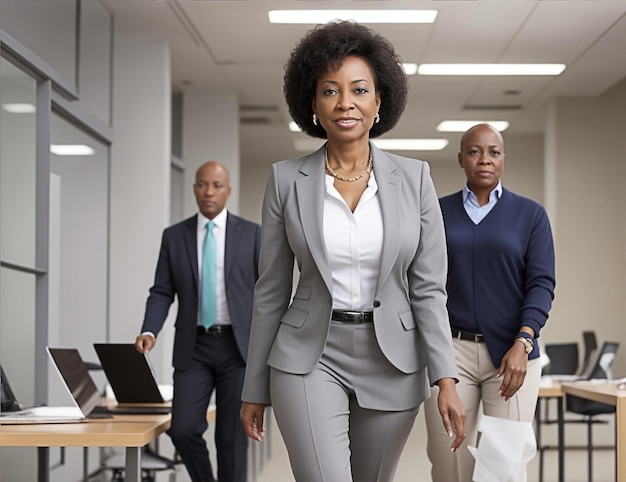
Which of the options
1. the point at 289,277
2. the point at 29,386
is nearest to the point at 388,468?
the point at 289,277

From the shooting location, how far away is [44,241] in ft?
18.2

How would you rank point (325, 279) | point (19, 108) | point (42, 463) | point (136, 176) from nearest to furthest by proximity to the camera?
point (325, 279)
point (42, 463)
point (19, 108)
point (136, 176)

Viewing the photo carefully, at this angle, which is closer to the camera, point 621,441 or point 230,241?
point 621,441

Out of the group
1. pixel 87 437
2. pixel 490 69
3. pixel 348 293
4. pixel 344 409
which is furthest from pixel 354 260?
pixel 490 69

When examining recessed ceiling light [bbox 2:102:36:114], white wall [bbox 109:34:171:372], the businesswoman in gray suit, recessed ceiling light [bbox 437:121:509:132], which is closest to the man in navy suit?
recessed ceiling light [bbox 2:102:36:114]

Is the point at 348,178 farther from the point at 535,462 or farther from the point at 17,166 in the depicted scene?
the point at 535,462

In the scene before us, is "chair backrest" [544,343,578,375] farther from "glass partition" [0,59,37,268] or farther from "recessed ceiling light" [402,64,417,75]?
"glass partition" [0,59,37,268]

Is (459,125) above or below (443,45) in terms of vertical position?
below

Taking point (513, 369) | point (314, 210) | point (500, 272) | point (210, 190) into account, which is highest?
point (210, 190)

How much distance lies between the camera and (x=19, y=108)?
5188 mm

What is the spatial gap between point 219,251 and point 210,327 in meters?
0.38

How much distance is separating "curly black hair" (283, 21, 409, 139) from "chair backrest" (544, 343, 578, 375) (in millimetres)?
7102

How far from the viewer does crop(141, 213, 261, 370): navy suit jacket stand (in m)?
4.82

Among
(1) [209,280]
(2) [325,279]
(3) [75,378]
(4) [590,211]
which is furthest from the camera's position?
(4) [590,211]
